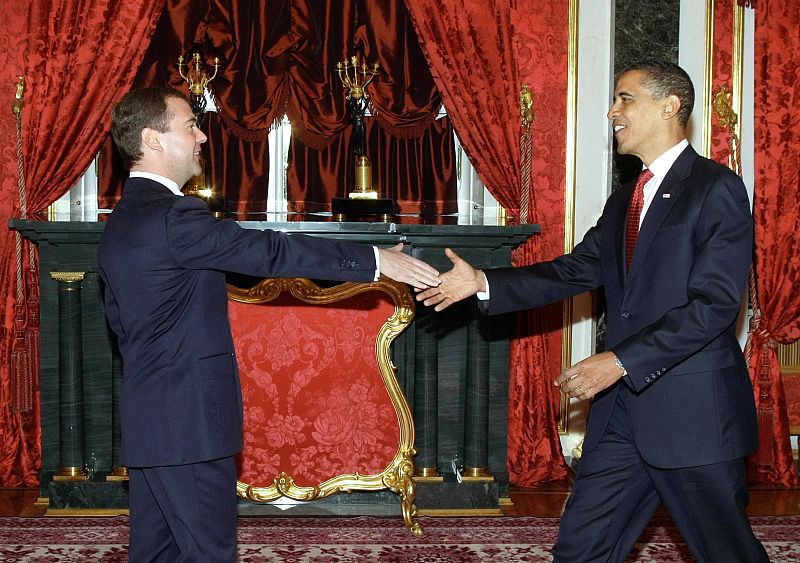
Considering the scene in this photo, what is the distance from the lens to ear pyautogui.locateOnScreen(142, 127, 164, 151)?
8.93ft

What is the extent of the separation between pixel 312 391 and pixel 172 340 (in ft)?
5.57

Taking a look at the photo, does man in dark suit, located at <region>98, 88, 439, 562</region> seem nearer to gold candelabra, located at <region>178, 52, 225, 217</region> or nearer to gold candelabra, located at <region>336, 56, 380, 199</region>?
gold candelabra, located at <region>178, 52, 225, 217</region>

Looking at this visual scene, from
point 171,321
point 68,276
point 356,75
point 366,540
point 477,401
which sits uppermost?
point 356,75

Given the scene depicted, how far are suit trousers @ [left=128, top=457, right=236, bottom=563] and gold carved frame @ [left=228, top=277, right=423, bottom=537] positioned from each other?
1521 mm

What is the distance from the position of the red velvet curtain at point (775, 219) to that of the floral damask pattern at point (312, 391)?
78.4 inches

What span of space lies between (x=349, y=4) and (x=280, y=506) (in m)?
2.47

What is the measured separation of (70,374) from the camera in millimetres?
4246

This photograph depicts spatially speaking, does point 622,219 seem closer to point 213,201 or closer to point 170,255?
point 170,255

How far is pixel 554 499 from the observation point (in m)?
4.65

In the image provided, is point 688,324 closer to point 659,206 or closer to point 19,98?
point 659,206

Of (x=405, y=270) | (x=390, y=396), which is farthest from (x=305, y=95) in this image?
(x=405, y=270)

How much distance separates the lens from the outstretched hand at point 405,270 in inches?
118

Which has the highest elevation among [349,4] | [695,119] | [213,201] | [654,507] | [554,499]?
[349,4]

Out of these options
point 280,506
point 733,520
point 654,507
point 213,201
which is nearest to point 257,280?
point 213,201
